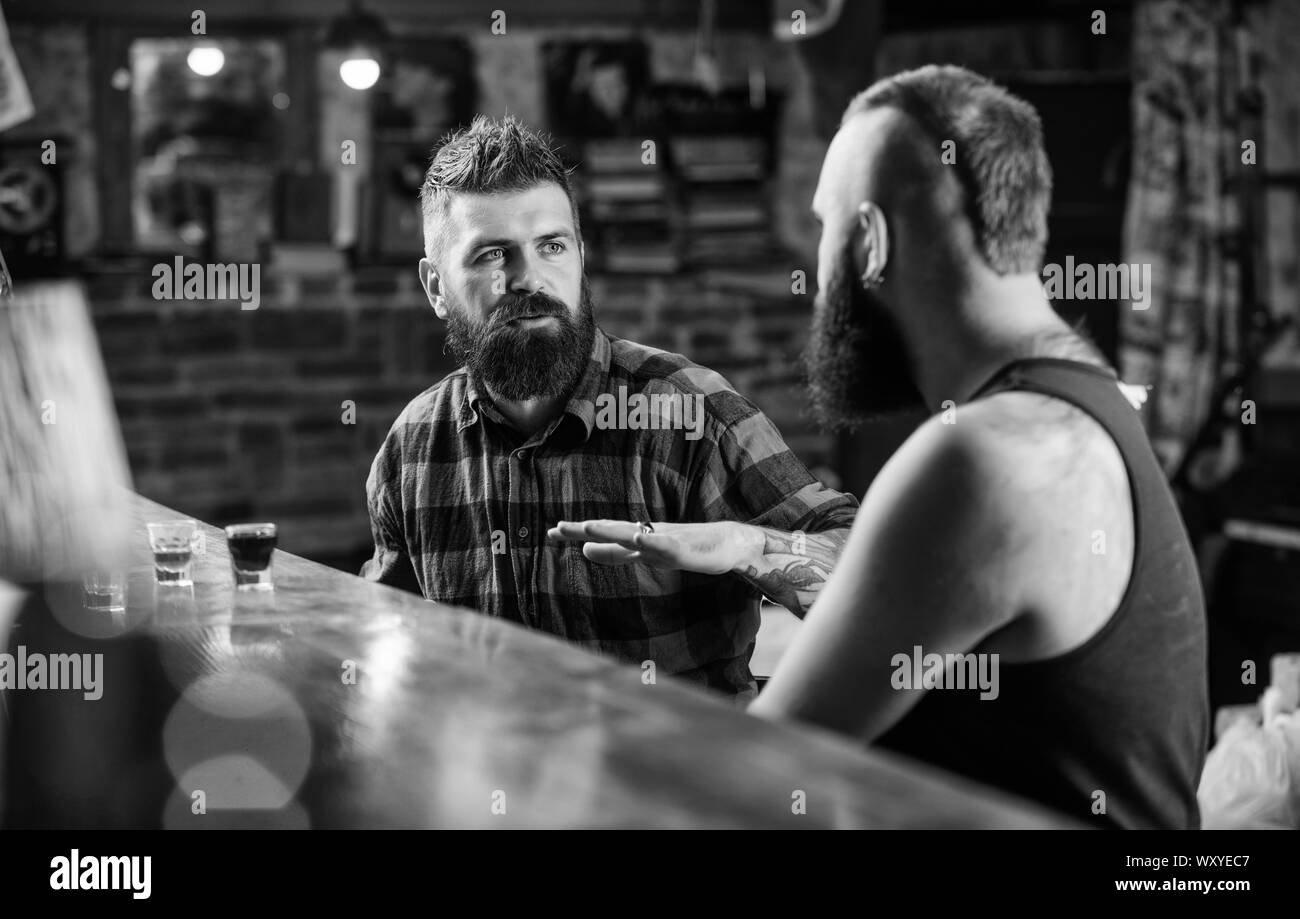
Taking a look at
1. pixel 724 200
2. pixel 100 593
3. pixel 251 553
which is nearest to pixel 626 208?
pixel 724 200

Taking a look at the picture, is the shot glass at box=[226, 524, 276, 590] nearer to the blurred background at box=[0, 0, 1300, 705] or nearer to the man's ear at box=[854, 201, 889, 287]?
the man's ear at box=[854, 201, 889, 287]

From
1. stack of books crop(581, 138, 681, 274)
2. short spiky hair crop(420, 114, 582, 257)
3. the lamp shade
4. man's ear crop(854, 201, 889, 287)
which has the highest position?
the lamp shade

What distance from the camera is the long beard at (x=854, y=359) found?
5.14 feet

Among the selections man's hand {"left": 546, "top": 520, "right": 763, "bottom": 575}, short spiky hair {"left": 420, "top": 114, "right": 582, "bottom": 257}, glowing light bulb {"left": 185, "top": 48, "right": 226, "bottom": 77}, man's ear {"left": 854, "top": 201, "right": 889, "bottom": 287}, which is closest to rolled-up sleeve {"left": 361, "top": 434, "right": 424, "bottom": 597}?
short spiky hair {"left": 420, "top": 114, "right": 582, "bottom": 257}

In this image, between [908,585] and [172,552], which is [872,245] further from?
[172,552]

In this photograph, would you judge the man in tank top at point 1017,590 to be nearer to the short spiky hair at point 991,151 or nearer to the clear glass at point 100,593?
the short spiky hair at point 991,151

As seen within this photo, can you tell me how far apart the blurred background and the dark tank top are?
11.4 feet

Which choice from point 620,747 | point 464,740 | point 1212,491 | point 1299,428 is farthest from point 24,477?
point 1299,428

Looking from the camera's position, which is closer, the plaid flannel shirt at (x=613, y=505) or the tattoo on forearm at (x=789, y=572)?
the tattoo on forearm at (x=789, y=572)

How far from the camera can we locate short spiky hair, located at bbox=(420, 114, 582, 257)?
8.05ft

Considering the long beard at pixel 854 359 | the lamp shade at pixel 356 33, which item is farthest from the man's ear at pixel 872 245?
the lamp shade at pixel 356 33

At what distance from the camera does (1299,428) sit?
5402 millimetres

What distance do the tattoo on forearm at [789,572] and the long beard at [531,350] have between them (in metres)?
0.51
